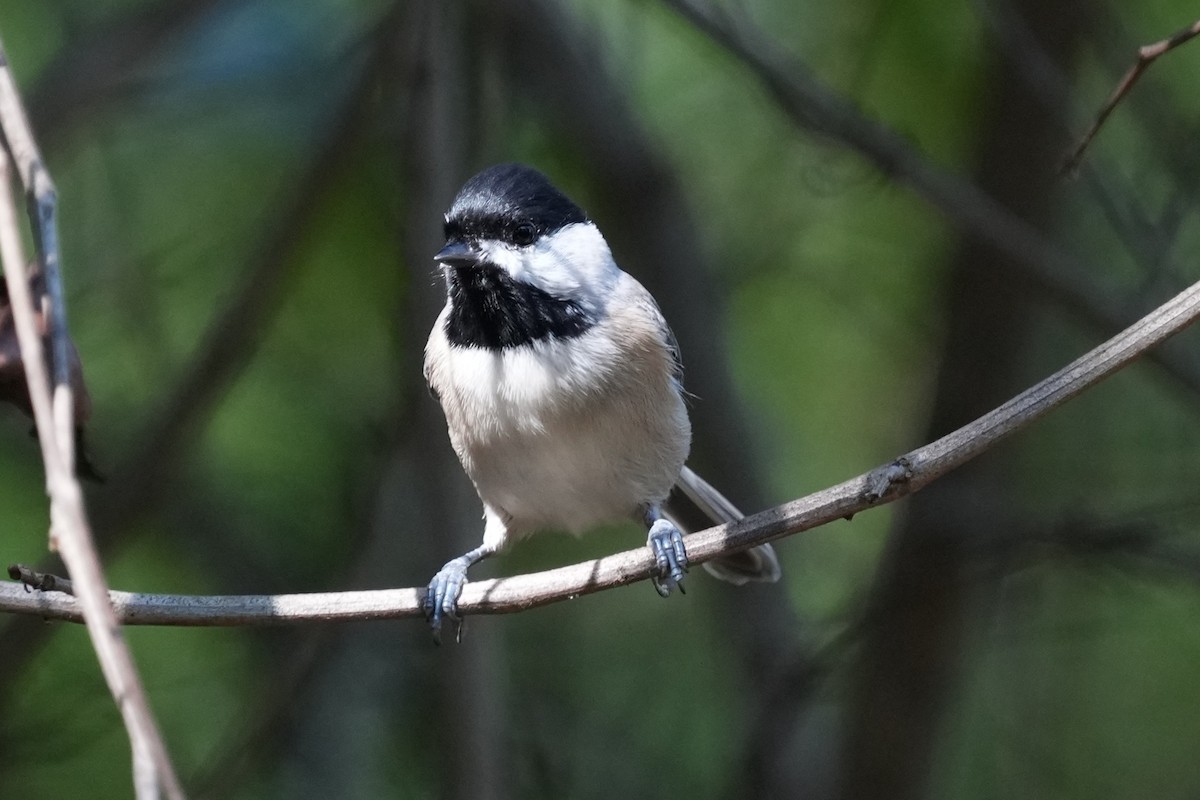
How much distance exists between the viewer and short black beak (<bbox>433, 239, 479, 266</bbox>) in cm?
231

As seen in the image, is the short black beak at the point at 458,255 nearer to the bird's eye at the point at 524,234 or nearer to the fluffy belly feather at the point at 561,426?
the bird's eye at the point at 524,234

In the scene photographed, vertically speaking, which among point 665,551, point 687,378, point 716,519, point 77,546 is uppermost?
point 77,546

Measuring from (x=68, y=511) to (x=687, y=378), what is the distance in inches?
96.8

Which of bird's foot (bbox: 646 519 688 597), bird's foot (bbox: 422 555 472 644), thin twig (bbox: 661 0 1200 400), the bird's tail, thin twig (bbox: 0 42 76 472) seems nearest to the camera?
thin twig (bbox: 0 42 76 472)

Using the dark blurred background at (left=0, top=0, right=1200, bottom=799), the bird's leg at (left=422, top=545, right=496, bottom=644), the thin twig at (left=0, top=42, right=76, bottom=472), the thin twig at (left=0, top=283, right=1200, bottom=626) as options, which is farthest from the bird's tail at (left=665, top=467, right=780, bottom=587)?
the thin twig at (left=0, top=42, right=76, bottom=472)

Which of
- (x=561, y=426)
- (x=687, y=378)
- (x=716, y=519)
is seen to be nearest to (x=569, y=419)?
(x=561, y=426)

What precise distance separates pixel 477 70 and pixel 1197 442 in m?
1.97

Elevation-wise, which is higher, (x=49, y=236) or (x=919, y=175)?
(x=49, y=236)

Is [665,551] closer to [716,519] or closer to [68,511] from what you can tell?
[716,519]

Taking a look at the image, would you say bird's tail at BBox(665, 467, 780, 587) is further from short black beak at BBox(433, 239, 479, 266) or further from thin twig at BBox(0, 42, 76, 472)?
thin twig at BBox(0, 42, 76, 472)

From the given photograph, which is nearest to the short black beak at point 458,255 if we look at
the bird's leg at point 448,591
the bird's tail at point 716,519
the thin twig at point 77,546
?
the bird's leg at point 448,591

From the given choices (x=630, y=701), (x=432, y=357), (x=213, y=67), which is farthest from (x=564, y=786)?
(x=213, y=67)

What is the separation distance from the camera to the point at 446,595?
7.88 feet

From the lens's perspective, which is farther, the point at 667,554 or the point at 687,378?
the point at 687,378
